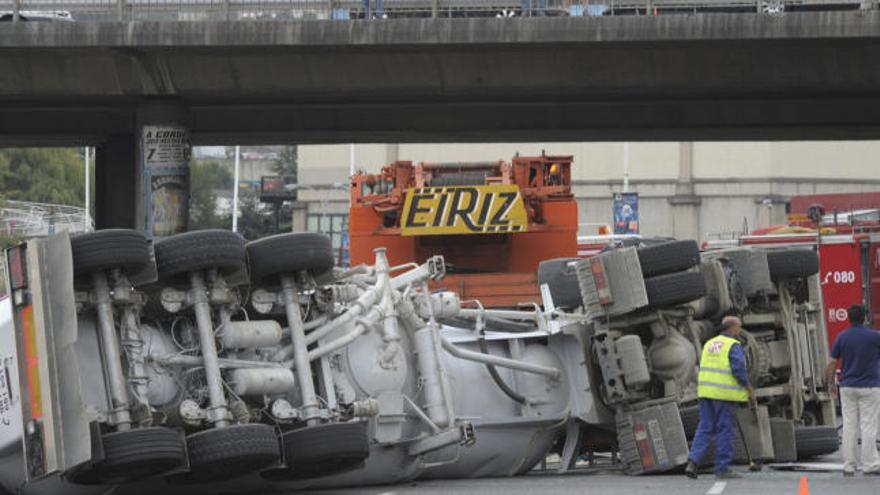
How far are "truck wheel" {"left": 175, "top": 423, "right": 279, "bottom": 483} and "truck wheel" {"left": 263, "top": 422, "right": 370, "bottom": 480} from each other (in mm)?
311

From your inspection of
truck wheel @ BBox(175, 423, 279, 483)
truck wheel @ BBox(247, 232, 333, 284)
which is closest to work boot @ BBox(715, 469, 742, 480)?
truck wheel @ BBox(247, 232, 333, 284)

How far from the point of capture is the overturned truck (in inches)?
462

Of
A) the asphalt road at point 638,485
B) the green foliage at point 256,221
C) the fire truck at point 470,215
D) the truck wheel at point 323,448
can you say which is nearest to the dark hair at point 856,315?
the asphalt road at point 638,485

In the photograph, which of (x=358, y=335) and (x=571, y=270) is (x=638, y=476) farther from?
(x=358, y=335)

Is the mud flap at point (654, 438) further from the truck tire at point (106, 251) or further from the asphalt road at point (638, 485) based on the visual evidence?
the truck tire at point (106, 251)

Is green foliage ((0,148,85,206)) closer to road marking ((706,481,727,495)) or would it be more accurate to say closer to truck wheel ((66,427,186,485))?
road marking ((706,481,727,495))

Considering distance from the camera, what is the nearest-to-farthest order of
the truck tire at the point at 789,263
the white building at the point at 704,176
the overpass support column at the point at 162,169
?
the truck tire at the point at 789,263, the overpass support column at the point at 162,169, the white building at the point at 704,176

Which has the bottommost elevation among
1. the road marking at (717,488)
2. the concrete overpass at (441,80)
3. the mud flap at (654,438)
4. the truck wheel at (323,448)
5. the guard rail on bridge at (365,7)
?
the road marking at (717,488)

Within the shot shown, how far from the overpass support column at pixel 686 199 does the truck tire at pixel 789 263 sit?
161ft

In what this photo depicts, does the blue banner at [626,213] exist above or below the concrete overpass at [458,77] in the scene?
below

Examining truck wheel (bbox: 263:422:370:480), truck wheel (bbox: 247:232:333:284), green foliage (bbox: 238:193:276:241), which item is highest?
truck wheel (bbox: 247:232:333:284)

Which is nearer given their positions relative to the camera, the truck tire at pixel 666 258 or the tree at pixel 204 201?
the truck tire at pixel 666 258

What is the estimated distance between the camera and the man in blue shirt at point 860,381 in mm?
15281

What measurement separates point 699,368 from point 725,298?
0.91 m
